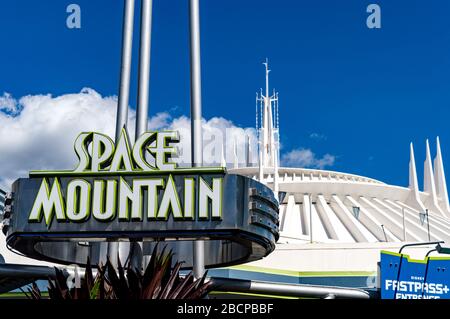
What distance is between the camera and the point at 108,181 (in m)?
20.0

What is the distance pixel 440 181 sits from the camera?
78.6 meters

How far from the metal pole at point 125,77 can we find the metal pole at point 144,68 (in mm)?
465

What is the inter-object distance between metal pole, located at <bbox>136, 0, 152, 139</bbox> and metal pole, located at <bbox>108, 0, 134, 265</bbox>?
47 centimetres

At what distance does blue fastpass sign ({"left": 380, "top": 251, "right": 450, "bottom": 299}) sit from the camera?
30641 mm

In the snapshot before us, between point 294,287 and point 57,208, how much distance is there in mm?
11184

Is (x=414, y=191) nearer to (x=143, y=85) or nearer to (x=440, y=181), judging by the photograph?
(x=440, y=181)

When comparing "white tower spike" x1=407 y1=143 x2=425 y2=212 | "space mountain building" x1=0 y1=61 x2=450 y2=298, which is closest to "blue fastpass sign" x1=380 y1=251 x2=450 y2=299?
"space mountain building" x1=0 y1=61 x2=450 y2=298

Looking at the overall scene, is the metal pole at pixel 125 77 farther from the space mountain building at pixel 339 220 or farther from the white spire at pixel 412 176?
the white spire at pixel 412 176

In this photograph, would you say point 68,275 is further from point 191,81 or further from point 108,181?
point 191,81

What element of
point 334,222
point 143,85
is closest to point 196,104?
point 143,85

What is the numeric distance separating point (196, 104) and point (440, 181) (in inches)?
2369

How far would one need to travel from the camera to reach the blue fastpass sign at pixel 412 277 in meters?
30.6

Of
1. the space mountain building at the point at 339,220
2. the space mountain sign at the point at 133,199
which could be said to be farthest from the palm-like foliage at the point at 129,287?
the space mountain building at the point at 339,220
